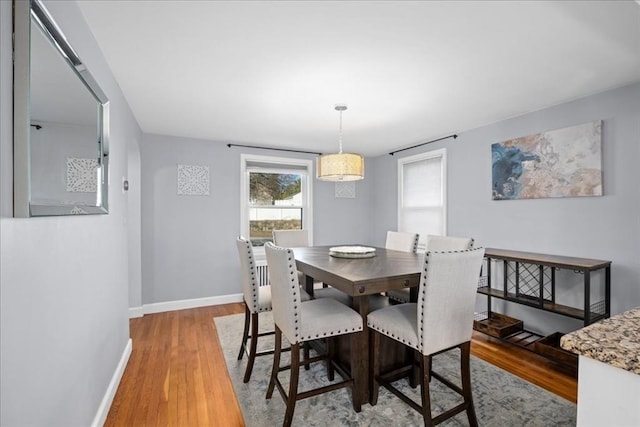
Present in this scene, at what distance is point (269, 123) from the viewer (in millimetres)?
3484

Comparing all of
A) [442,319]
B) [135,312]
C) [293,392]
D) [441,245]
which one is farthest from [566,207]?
[135,312]

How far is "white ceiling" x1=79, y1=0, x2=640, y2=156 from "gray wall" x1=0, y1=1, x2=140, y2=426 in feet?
1.22

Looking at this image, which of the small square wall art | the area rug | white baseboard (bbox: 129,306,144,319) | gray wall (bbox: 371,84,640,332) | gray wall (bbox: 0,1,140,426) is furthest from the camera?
the small square wall art

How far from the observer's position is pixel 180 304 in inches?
159

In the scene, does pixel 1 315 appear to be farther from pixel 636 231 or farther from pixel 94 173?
pixel 636 231

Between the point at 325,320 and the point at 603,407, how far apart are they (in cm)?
140

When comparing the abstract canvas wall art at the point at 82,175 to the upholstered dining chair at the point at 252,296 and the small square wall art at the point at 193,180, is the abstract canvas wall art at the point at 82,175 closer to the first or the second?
the upholstered dining chair at the point at 252,296

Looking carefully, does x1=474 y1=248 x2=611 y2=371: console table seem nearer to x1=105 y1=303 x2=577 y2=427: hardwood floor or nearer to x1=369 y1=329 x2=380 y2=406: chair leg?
x1=105 y1=303 x2=577 y2=427: hardwood floor

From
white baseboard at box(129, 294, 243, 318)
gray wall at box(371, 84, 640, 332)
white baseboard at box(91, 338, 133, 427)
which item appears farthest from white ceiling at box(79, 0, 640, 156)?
white baseboard at box(129, 294, 243, 318)

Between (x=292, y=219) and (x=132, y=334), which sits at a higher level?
(x=292, y=219)

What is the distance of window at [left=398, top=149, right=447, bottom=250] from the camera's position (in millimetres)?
4156

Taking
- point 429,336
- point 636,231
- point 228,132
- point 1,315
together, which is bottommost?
point 429,336

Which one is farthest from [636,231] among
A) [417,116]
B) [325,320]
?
[325,320]

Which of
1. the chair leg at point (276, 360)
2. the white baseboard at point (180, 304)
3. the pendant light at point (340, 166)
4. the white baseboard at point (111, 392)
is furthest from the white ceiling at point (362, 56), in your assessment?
the white baseboard at point (180, 304)
